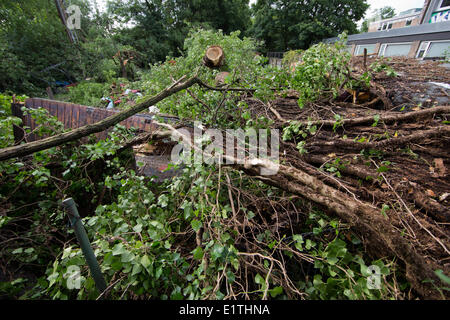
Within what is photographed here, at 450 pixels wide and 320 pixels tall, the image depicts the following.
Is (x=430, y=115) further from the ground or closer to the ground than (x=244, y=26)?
closer to the ground

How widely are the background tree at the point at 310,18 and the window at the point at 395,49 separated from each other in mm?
8830

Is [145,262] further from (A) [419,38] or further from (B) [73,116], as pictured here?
(A) [419,38]

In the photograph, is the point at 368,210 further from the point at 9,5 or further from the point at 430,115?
the point at 9,5

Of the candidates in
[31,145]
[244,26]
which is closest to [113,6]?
[244,26]

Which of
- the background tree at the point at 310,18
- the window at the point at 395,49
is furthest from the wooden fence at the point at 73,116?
the background tree at the point at 310,18

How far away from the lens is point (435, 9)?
11.1 metres

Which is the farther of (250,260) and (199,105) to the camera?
(199,105)

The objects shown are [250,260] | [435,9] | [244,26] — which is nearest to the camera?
[250,260]

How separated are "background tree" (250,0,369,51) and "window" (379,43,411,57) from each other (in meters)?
8.83

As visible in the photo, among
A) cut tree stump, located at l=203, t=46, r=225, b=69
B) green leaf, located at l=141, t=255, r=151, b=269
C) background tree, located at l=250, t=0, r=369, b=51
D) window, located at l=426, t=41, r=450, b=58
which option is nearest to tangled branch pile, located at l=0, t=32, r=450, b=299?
green leaf, located at l=141, t=255, r=151, b=269

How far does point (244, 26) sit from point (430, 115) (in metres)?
26.4

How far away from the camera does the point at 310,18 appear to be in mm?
Answer: 19547
